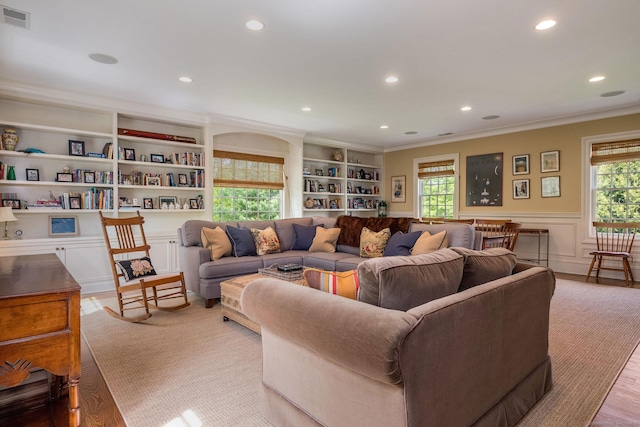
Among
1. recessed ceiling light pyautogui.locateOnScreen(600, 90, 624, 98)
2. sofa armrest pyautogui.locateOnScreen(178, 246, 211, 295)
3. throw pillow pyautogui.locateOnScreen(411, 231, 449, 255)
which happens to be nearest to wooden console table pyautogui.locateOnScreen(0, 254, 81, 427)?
sofa armrest pyautogui.locateOnScreen(178, 246, 211, 295)

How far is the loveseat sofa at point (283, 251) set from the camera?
145 inches

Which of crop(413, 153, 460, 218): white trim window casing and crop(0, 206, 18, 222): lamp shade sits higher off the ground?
crop(413, 153, 460, 218): white trim window casing

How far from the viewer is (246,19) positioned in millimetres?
2619

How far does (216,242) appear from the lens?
13.1 feet

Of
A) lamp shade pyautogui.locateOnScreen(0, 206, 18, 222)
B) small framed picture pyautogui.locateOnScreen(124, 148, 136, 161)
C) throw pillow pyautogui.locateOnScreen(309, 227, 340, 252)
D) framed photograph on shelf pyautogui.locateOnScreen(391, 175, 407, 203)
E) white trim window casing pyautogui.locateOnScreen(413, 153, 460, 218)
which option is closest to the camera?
lamp shade pyautogui.locateOnScreen(0, 206, 18, 222)

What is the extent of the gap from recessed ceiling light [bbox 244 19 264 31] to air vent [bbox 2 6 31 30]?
1590 mm

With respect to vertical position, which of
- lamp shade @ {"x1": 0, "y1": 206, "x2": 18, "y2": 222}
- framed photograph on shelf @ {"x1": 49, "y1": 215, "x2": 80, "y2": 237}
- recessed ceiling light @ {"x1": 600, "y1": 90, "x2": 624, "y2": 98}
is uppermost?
recessed ceiling light @ {"x1": 600, "y1": 90, "x2": 624, "y2": 98}

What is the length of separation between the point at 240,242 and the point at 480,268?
306 centimetres

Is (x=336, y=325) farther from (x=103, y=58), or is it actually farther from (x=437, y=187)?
(x=437, y=187)

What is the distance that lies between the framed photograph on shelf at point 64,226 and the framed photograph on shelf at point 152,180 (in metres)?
0.99

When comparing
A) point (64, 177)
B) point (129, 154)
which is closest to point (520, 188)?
point (129, 154)

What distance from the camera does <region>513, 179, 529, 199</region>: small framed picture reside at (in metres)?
5.97

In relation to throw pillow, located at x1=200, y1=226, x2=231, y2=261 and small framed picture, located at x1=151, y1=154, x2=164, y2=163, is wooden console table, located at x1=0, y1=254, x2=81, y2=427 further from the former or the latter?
small framed picture, located at x1=151, y1=154, x2=164, y2=163

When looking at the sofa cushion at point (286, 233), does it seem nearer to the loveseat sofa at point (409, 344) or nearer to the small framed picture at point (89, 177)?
the small framed picture at point (89, 177)
